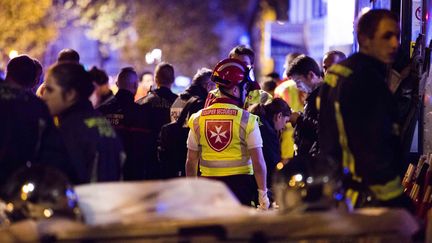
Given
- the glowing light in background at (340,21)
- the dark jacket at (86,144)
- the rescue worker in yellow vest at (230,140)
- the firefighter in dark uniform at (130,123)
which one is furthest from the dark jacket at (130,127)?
the dark jacket at (86,144)

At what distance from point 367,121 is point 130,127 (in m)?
6.02

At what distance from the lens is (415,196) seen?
9.75 metres

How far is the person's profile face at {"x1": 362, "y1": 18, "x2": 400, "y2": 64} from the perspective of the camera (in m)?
7.27

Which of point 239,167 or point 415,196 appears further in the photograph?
point 239,167

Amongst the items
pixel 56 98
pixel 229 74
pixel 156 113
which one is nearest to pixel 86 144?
pixel 56 98

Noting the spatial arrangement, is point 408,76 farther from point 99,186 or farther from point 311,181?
point 99,186

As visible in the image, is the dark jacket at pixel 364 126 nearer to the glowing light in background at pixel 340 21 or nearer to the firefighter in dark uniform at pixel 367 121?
the firefighter in dark uniform at pixel 367 121

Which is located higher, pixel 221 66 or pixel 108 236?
pixel 221 66

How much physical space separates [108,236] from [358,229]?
128 centimetres

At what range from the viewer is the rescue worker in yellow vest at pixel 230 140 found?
33.9 feet

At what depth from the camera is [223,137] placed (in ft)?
34.0

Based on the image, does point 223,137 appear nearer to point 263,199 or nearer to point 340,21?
point 263,199

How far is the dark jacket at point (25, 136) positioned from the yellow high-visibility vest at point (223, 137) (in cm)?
327

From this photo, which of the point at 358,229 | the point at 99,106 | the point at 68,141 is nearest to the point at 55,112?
the point at 68,141
